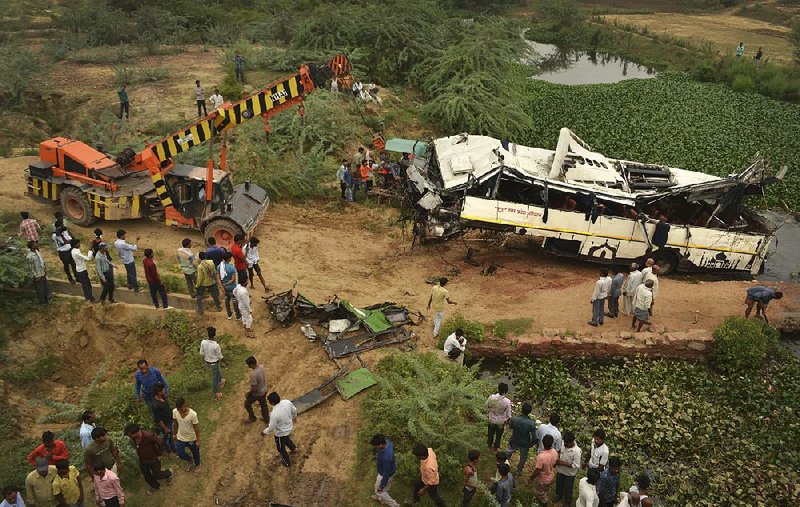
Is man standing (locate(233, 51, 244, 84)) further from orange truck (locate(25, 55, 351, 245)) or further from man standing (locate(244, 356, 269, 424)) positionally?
man standing (locate(244, 356, 269, 424))

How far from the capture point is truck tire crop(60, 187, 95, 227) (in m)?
13.9

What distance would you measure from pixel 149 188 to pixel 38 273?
395 cm

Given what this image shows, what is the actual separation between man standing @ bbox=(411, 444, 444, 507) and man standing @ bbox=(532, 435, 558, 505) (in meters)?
1.32

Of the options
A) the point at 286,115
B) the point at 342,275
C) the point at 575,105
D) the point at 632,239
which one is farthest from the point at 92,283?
the point at 575,105

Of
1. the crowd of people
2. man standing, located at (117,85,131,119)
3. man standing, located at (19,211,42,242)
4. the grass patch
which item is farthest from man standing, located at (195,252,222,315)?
man standing, located at (117,85,131,119)

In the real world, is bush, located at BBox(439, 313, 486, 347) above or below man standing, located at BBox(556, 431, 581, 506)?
below

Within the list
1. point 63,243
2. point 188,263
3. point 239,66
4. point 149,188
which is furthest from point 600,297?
point 239,66

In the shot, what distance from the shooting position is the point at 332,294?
41.4 feet

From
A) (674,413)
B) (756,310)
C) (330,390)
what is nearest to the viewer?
(330,390)

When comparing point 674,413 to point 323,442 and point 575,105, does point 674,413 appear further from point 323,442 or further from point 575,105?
point 575,105

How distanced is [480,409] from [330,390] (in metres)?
2.50

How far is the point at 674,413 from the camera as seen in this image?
34.8ft

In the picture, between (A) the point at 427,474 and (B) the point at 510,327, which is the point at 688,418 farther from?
(A) the point at 427,474

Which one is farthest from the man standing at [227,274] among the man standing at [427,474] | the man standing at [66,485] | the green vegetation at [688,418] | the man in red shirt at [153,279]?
the green vegetation at [688,418]
